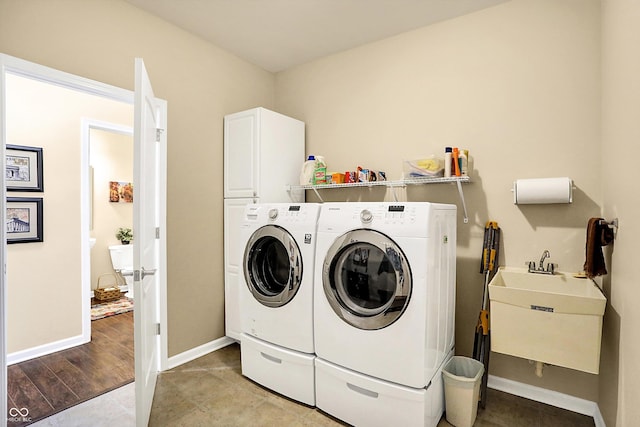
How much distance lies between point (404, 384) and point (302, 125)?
231 centimetres

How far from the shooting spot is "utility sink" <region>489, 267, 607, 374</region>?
1.62 m

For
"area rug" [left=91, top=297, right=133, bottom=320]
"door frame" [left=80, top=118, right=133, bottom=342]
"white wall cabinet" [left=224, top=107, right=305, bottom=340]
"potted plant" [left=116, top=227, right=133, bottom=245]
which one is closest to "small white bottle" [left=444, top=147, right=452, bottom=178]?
"white wall cabinet" [left=224, top=107, right=305, bottom=340]

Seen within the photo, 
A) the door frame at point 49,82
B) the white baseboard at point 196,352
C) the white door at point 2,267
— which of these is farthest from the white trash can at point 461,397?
the white door at point 2,267

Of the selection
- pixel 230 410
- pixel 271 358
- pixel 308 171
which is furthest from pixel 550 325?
pixel 308 171

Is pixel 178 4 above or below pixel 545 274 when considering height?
above

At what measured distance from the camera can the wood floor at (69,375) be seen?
6.97 ft

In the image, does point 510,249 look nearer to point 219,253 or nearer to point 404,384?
point 404,384

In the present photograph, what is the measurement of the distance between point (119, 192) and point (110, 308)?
5.56 feet

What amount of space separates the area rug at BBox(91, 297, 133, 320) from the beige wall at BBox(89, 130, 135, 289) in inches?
21.1

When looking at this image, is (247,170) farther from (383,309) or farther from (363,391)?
(363,391)

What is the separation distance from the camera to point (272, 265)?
7.74ft

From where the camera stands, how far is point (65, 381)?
2381 millimetres

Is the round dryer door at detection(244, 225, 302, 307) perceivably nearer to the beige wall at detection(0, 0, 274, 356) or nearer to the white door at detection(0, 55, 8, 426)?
the beige wall at detection(0, 0, 274, 356)

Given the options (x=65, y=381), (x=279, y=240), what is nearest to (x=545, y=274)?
(x=279, y=240)
